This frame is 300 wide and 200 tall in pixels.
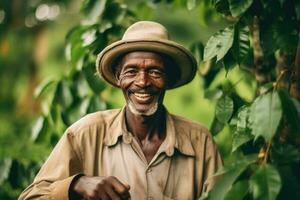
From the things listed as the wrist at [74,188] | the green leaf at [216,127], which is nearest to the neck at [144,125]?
the wrist at [74,188]

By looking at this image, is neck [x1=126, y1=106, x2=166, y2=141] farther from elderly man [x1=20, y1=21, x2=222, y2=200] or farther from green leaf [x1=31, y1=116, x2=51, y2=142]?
green leaf [x1=31, y1=116, x2=51, y2=142]

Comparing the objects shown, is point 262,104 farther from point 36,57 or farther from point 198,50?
point 36,57

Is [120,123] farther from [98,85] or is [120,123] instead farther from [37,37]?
[37,37]

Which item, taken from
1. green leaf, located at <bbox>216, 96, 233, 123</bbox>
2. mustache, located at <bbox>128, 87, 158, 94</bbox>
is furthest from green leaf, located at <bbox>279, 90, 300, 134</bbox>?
green leaf, located at <bbox>216, 96, 233, 123</bbox>

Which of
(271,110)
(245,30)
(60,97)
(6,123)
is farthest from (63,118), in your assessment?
(6,123)

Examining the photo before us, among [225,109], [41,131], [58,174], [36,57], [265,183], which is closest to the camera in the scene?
[265,183]

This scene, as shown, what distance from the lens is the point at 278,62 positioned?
3943mm

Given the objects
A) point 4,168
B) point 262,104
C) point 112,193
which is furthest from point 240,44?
point 4,168

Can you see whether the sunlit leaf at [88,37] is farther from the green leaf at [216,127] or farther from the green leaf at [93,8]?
the green leaf at [216,127]

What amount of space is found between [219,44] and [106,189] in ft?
2.63

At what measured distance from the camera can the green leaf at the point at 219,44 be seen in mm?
3025

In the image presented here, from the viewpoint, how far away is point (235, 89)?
416 centimetres

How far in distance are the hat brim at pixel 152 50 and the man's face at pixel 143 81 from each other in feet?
0.15

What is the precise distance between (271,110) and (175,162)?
0.90 metres
